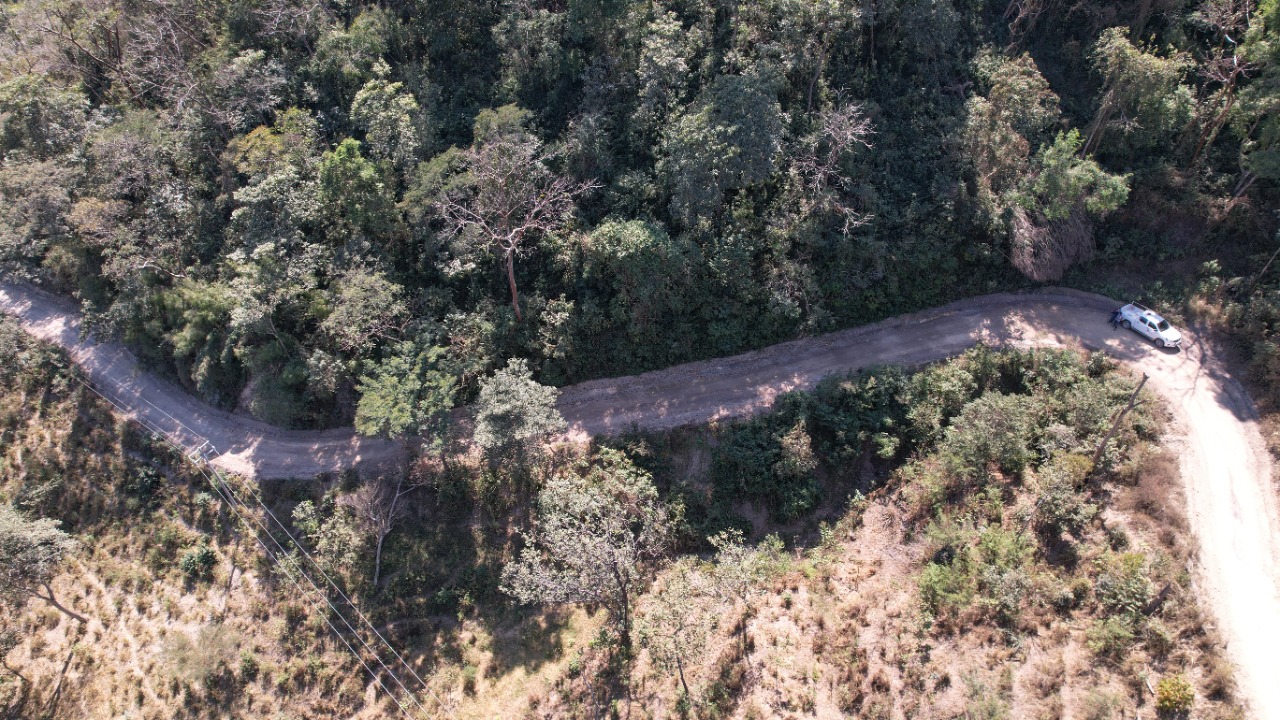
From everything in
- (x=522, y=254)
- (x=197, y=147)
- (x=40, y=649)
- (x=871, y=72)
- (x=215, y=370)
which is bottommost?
(x=40, y=649)

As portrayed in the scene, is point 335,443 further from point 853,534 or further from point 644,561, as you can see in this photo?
point 853,534

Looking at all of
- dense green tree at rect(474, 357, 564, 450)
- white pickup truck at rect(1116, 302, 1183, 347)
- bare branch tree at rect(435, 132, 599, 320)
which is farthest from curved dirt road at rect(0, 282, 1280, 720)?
bare branch tree at rect(435, 132, 599, 320)


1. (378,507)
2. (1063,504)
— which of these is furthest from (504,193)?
(1063,504)

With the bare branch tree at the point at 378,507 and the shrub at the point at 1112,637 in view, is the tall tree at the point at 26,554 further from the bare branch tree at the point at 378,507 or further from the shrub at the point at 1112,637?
the shrub at the point at 1112,637

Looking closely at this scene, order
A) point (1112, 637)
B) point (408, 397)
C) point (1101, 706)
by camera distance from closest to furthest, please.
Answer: point (1101, 706) < point (1112, 637) < point (408, 397)

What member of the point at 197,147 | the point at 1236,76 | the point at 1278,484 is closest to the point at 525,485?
the point at 197,147

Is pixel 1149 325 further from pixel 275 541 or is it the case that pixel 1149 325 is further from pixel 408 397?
pixel 275 541
